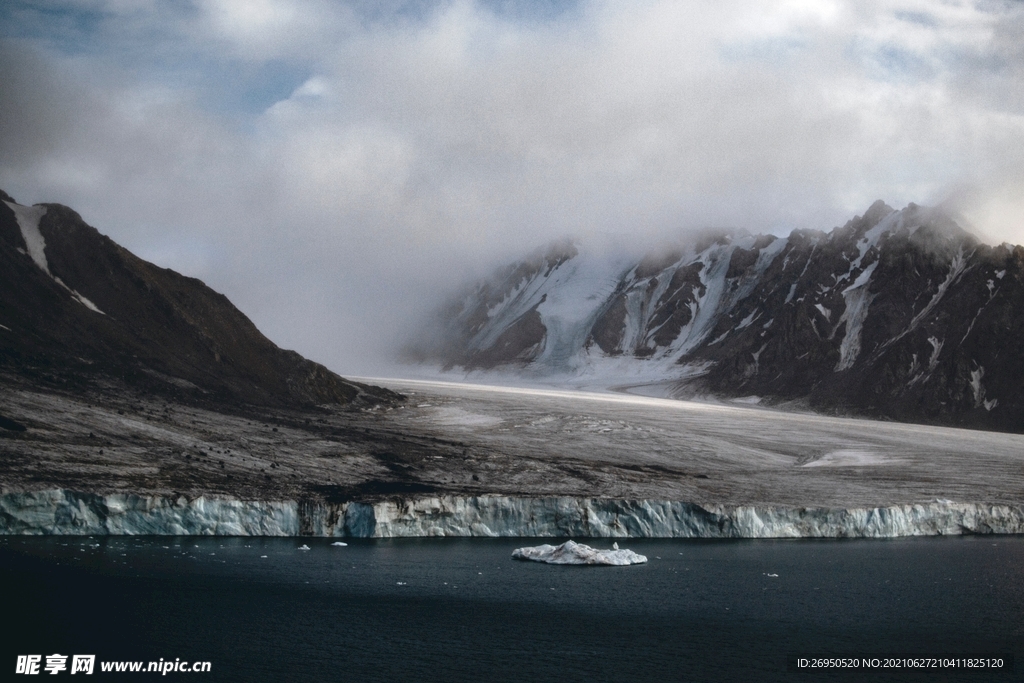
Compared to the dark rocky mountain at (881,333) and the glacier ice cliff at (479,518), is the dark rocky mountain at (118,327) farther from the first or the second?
the dark rocky mountain at (881,333)

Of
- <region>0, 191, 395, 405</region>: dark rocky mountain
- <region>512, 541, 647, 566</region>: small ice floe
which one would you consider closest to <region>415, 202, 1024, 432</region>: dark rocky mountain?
<region>0, 191, 395, 405</region>: dark rocky mountain

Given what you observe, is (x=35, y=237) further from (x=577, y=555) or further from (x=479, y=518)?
(x=577, y=555)

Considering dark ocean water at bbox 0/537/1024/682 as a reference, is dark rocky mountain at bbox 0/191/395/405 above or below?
above

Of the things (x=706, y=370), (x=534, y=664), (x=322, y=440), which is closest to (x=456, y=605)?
(x=534, y=664)

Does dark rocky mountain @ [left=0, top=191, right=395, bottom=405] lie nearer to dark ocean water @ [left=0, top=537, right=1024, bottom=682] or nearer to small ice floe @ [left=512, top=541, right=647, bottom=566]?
dark ocean water @ [left=0, top=537, right=1024, bottom=682]

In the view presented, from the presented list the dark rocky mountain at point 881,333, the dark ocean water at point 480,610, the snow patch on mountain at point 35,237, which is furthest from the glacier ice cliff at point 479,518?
the dark rocky mountain at point 881,333

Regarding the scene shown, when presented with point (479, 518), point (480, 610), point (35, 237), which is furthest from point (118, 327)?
point (480, 610)
